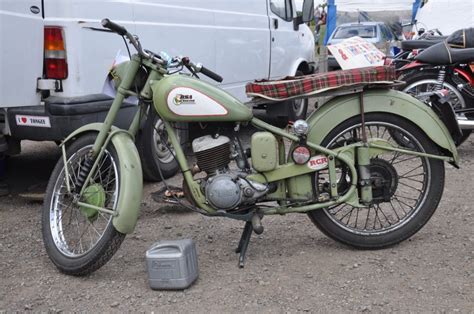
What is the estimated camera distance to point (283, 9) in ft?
25.4

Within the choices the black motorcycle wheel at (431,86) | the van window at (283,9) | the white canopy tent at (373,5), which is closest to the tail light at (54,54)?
the black motorcycle wheel at (431,86)

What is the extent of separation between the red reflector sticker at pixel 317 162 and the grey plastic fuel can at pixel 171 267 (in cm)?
87

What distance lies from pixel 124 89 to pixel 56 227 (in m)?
0.93

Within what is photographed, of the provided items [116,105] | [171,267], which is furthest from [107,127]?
[171,267]

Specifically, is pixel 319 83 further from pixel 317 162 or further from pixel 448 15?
pixel 448 15

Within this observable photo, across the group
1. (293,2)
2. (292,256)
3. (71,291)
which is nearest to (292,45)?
(293,2)

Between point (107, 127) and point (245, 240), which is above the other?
point (107, 127)

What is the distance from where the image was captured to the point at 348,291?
3045 millimetres

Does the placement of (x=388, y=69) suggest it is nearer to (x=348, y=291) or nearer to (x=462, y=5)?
(x=348, y=291)

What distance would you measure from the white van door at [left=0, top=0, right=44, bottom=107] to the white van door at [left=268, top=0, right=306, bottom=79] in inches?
151

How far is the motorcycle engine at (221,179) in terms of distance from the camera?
3236mm

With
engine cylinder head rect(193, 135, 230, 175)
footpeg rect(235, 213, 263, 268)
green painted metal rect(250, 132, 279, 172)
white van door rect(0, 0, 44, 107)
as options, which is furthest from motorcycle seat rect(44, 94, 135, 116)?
footpeg rect(235, 213, 263, 268)

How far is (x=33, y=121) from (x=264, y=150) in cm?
192

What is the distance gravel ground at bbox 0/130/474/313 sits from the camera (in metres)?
2.96
